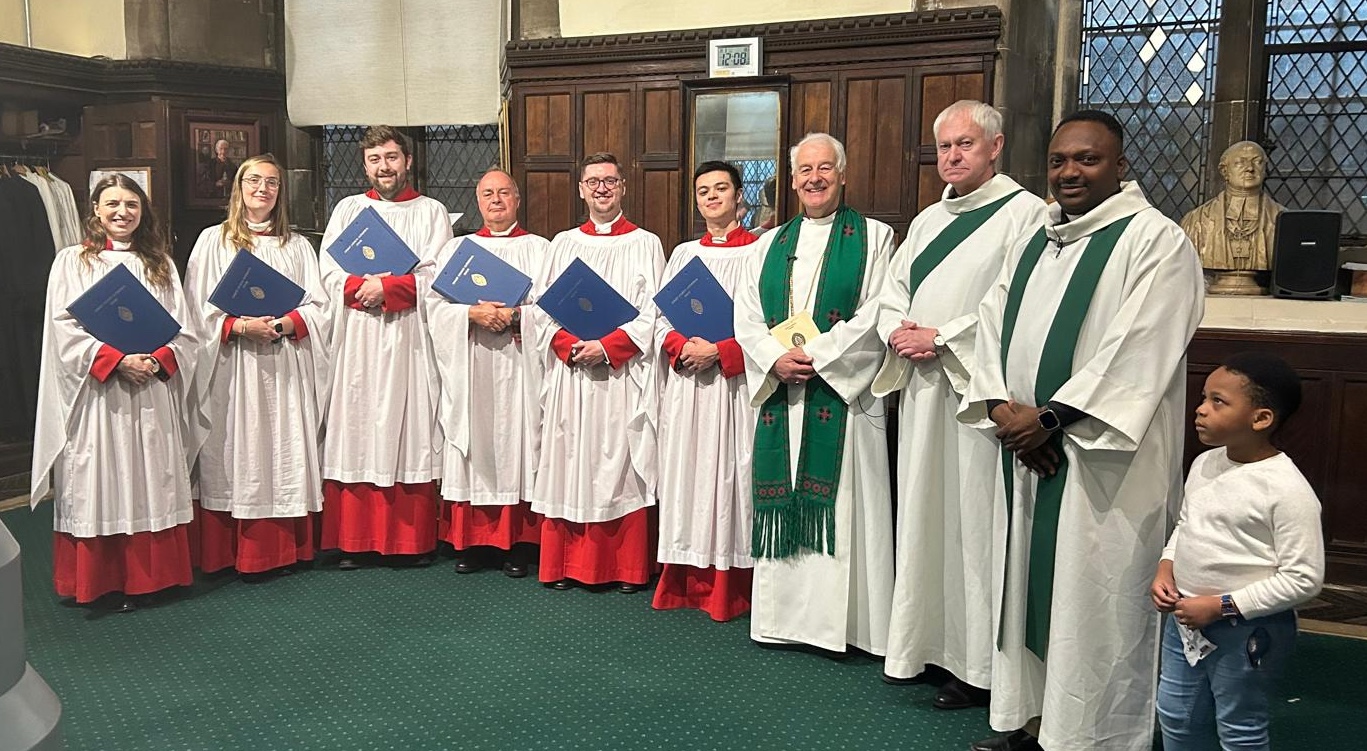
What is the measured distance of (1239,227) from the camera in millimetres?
5586

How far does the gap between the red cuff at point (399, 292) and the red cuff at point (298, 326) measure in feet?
1.18

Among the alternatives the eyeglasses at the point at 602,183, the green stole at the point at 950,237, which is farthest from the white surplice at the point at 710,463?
the green stole at the point at 950,237

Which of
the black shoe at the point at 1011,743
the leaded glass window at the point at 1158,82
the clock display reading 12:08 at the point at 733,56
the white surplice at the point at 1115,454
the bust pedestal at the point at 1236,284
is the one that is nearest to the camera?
the white surplice at the point at 1115,454

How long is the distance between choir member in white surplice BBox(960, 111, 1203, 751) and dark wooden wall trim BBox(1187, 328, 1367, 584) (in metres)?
2.06

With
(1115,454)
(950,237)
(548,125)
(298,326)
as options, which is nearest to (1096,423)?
(1115,454)

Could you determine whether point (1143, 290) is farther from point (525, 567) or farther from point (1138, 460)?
point (525, 567)

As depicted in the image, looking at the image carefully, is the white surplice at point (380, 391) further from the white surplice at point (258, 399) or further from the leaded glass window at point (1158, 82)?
the leaded glass window at point (1158, 82)

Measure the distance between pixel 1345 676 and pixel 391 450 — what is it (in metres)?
4.02

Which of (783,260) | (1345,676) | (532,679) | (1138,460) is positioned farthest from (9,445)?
(1345,676)

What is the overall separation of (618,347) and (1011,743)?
7.24ft

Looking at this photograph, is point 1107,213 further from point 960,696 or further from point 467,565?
point 467,565

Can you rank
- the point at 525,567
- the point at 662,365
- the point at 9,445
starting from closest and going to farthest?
the point at 662,365 < the point at 525,567 < the point at 9,445

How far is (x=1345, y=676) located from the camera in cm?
384

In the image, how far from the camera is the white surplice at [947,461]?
3.42 m
